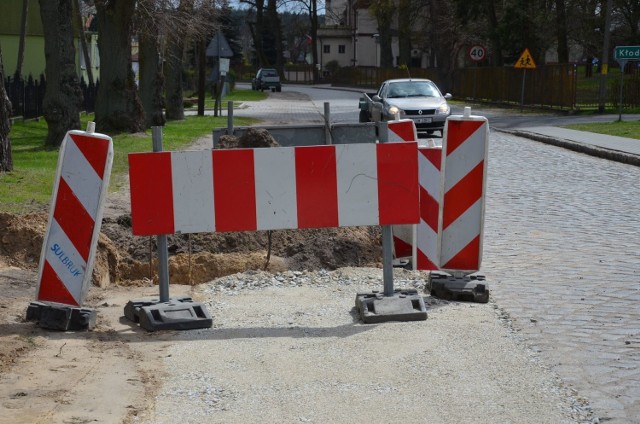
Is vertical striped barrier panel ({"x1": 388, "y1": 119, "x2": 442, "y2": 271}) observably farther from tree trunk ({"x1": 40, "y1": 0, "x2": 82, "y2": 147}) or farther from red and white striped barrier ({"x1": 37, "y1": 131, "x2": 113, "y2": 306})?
tree trunk ({"x1": 40, "y1": 0, "x2": 82, "y2": 147})

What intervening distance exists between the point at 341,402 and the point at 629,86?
3974cm

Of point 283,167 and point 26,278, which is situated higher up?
point 283,167

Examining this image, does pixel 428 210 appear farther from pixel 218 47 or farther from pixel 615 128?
pixel 218 47

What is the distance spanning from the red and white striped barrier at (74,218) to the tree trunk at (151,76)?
24.9 metres

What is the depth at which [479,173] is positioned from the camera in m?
7.75

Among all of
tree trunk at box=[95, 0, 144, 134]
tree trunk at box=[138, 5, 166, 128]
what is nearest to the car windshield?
tree trunk at box=[95, 0, 144, 134]

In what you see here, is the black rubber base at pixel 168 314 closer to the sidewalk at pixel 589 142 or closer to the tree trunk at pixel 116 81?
the sidewalk at pixel 589 142

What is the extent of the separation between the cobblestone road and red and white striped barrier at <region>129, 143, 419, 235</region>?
1.27 m

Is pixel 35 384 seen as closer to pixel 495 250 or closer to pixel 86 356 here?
pixel 86 356

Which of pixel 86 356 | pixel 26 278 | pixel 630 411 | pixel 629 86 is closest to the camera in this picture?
pixel 630 411

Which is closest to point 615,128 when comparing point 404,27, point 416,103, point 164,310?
point 416,103

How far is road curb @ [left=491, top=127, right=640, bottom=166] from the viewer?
67.2ft

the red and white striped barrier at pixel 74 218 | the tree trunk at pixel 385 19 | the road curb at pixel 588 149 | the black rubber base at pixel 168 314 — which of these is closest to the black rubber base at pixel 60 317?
the red and white striped barrier at pixel 74 218

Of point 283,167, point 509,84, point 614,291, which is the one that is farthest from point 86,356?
point 509,84
